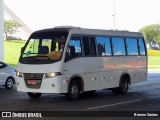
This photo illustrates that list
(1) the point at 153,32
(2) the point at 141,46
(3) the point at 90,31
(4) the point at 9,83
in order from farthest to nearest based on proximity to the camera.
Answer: (1) the point at 153,32 → (2) the point at 141,46 → (4) the point at 9,83 → (3) the point at 90,31

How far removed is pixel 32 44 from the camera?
16.7 meters

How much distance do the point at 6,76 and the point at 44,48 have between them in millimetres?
5077

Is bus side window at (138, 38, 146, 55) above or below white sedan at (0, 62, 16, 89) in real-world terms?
above

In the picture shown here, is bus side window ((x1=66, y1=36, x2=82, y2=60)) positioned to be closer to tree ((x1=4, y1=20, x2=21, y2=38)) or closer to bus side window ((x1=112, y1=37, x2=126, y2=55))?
bus side window ((x1=112, y1=37, x2=126, y2=55))

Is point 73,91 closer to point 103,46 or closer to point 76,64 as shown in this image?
point 76,64

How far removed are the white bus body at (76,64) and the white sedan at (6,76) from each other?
3924mm

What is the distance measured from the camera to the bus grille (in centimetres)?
1558

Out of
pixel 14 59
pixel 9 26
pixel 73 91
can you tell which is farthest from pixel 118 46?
pixel 9 26

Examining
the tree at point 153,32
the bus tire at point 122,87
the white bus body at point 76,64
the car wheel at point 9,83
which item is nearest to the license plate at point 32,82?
the white bus body at point 76,64

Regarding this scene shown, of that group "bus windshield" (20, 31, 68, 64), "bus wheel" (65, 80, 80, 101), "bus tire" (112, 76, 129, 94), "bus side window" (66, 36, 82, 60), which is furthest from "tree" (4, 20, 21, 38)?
"bus wheel" (65, 80, 80, 101)

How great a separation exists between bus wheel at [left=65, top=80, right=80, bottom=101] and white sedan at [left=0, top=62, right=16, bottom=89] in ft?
17.9

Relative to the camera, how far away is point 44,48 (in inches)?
641

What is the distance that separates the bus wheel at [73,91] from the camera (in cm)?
1595

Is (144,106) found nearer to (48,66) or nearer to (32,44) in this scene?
(48,66)
